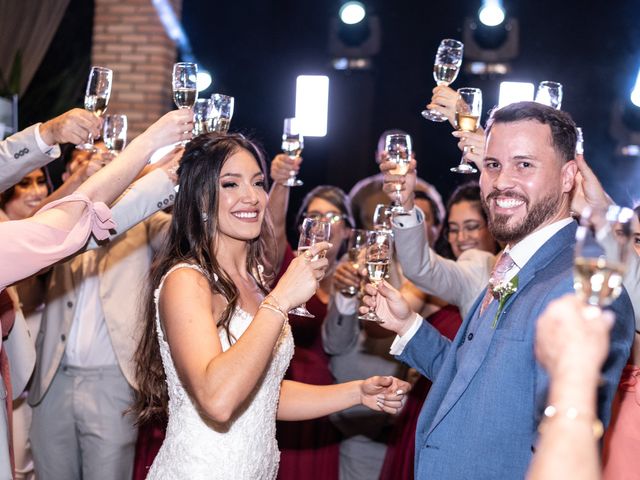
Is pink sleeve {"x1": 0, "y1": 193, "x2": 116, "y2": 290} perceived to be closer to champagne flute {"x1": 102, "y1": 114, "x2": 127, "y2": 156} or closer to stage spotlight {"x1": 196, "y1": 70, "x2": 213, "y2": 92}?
champagne flute {"x1": 102, "y1": 114, "x2": 127, "y2": 156}

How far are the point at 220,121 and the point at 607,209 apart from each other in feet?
6.43

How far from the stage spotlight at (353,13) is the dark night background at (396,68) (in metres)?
0.15

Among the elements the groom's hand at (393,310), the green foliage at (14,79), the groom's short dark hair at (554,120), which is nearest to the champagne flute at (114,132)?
the groom's hand at (393,310)

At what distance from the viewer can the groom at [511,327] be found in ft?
6.37

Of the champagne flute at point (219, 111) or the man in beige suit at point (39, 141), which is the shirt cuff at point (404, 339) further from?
the man in beige suit at point (39, 141)

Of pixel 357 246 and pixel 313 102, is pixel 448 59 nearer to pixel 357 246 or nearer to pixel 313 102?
pixel 357 246

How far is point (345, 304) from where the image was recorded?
3.99 meters

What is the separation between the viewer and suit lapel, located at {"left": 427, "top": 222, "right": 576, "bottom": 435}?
2.05 meters

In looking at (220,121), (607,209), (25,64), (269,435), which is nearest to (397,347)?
(269,435)

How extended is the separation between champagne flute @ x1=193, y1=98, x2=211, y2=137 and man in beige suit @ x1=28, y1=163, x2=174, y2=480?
82 centimetres

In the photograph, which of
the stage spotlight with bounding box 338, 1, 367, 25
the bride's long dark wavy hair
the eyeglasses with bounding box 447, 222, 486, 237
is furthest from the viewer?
the stage spotlight with bounding box 338, 1, 367, 25

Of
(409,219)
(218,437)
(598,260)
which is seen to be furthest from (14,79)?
(598,260)

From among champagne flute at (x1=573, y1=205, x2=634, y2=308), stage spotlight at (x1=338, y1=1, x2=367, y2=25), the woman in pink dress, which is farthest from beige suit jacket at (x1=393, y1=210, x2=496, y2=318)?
stage spotlight at (x1=338, y1=1, x2=367, y2=25)

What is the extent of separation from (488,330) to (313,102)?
268 inches
